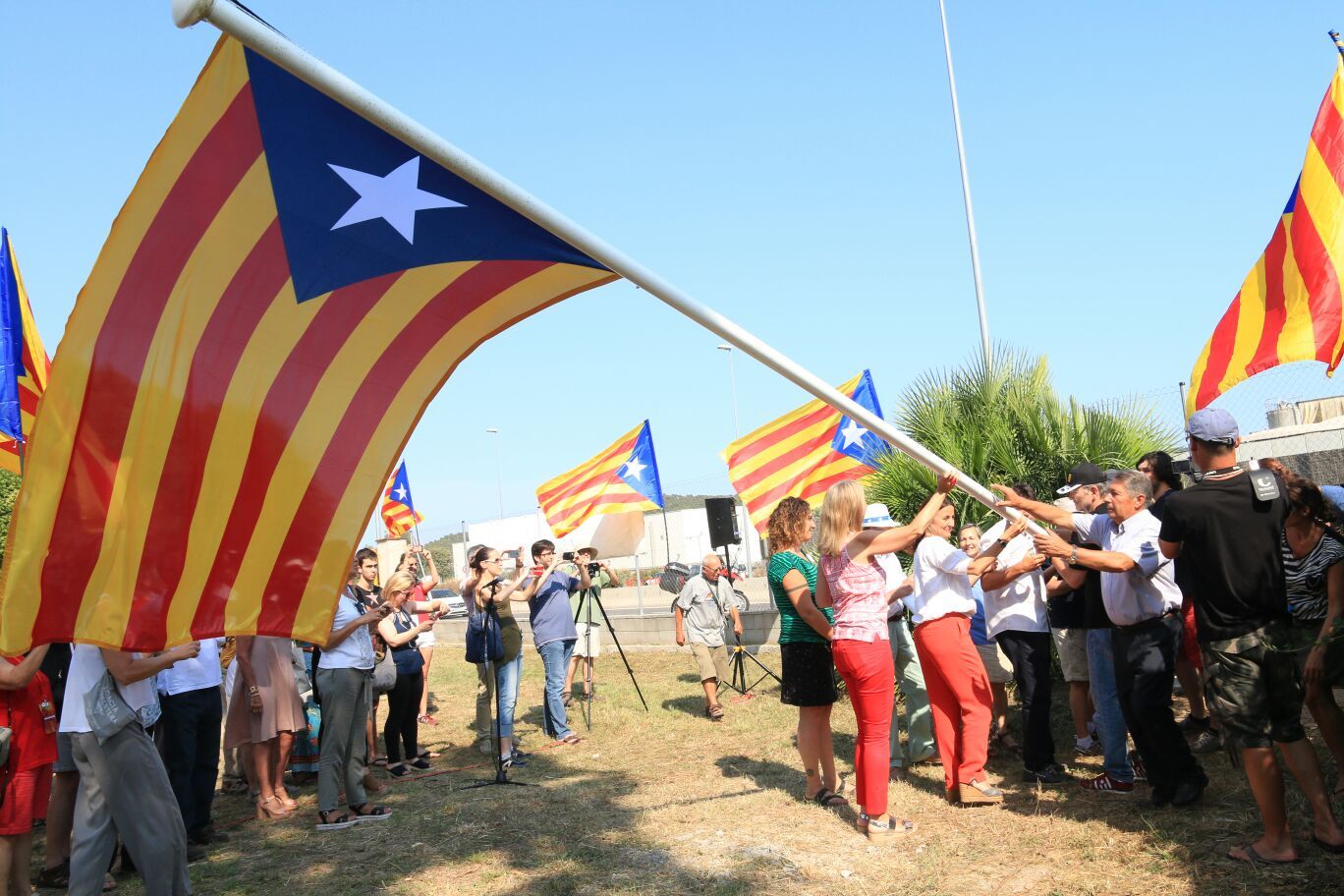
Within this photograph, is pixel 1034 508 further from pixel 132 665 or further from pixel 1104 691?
pixel 132 665

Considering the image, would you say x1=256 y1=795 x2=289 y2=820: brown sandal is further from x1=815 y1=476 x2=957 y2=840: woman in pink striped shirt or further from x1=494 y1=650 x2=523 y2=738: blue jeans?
x1=815 y1=476 x2=957 y2=840: woman in pink striped shirt

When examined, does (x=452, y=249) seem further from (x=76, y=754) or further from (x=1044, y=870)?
(x=1044, y=870)

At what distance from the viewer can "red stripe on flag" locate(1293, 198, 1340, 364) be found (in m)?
6.18

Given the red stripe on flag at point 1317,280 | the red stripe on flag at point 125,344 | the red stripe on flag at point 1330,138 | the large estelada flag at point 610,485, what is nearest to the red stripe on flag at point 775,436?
the large estelada flag at point 610,485

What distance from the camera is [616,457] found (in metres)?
14.1

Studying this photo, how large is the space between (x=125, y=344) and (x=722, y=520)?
38.3ft

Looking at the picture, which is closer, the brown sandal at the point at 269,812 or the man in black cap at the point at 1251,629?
the man in black cap at the point at 1251,629

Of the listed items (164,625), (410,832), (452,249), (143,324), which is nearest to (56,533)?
(164,625)

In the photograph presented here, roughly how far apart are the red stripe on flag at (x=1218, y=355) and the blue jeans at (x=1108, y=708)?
1.73 metres

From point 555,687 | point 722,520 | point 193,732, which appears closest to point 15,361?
point 193,732

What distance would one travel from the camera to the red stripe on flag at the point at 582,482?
46.1 ft

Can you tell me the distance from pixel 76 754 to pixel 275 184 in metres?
2.90

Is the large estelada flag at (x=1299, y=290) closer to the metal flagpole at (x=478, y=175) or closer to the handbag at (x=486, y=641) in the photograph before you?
the metal flagpole at (x=478, y=175)

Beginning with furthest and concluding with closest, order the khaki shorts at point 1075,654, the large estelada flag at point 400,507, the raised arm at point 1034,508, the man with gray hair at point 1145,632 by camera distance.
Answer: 1. the large estelada flag at point 400,507
2. the khaki shorts at point 1075,654
3. the man with gray hair at point 1145,632
4. the raised arm at point 1034,508
